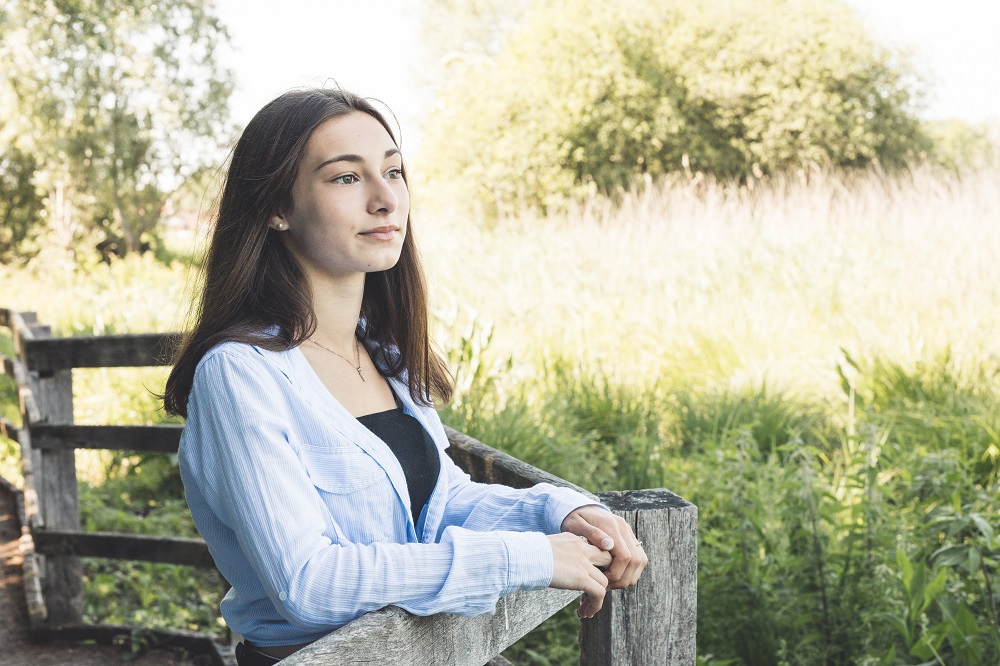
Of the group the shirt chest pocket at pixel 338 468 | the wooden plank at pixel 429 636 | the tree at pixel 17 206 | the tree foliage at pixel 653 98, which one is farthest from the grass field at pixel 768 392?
the tree at pixel 17 206

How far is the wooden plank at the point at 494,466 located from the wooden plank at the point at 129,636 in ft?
5.90

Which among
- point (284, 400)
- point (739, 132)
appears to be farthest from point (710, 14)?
point (284, 400)

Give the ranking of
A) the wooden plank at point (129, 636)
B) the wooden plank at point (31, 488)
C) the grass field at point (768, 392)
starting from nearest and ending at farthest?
the grass field at point (768, 392), the wooden plank at point (129, 636), the wooden plank at point (31, 488)

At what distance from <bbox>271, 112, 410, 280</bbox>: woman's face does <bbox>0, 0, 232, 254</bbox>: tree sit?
664 inches

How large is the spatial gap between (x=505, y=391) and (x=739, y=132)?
51.1ft

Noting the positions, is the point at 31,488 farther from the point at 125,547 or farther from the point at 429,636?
the point at 429,636

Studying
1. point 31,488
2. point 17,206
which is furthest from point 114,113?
point 31,488

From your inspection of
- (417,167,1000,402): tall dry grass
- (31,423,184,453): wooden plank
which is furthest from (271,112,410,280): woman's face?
(417,167,1000,402): tall dry grass

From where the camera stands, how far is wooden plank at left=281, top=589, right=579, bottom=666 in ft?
3.79

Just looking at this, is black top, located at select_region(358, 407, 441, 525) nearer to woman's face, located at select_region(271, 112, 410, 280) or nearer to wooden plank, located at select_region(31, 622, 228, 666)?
woman's face, located at select_region(271, 112, 410, 280)

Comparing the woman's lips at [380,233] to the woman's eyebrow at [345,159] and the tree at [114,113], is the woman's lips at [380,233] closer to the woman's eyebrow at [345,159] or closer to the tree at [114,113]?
the woman's eyebrow at [345,159]

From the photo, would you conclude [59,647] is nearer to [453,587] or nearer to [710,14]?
[453,587]

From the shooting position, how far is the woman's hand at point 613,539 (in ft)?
5.02

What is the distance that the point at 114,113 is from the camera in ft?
60.0
